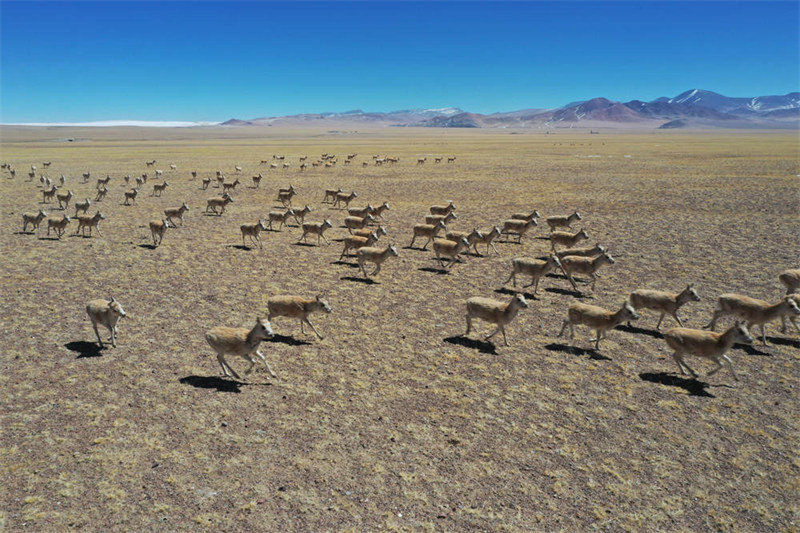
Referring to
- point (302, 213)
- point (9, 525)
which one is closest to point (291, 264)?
point (302, 213)

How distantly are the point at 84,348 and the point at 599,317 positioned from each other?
1351 cm

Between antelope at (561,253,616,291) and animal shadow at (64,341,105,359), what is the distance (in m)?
15.4

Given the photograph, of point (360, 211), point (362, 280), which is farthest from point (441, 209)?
point (362, 280)

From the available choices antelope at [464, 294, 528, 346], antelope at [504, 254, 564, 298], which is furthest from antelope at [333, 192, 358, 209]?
antelope at [464, 294, 528, 346]

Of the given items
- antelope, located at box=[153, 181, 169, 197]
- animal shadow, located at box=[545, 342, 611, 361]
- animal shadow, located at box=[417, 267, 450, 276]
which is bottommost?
animal shadow, located at box=[545, 342, 611, 361]

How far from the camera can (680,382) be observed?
10445mm

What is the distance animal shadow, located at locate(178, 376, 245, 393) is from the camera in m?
9.58

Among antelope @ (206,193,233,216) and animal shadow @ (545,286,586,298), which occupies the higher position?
antelope @ (206,193,233,216)

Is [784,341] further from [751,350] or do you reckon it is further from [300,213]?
[300,213]

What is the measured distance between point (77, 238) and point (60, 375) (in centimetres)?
1631

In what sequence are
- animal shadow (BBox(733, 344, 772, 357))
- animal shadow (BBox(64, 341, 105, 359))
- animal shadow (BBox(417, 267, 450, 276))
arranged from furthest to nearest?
1. animal shadow (BBox(417, 267, 450, 276))
2. animal shadow (BBox(733, 344, 772, 357))
3. animal shadow (BBox(64, 341, 105, 359))

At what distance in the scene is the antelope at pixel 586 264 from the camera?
1658cm

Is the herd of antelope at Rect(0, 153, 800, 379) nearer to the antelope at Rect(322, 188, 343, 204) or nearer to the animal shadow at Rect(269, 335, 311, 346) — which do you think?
the animal shadow at Rect(269, 335, 311, 346)

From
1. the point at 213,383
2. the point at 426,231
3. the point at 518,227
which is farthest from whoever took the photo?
the point at 518,227
